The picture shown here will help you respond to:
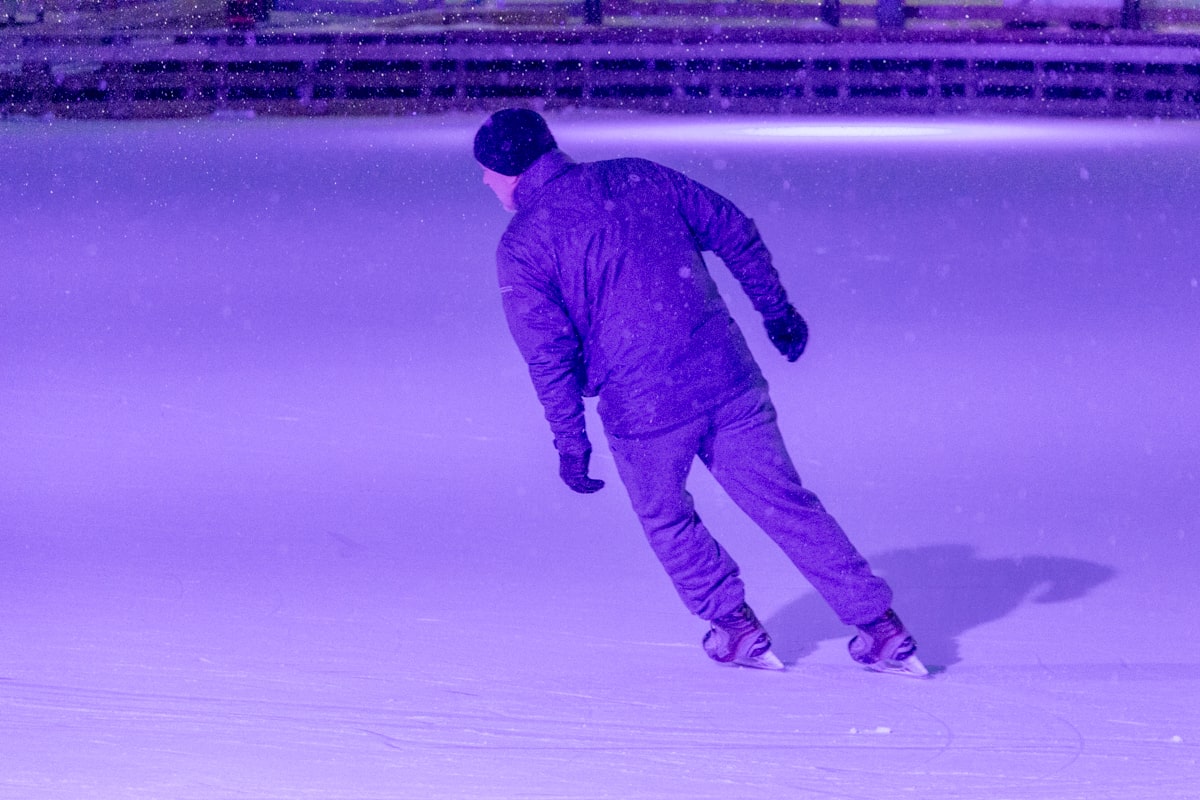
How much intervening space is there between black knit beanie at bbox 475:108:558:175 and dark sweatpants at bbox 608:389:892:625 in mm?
544

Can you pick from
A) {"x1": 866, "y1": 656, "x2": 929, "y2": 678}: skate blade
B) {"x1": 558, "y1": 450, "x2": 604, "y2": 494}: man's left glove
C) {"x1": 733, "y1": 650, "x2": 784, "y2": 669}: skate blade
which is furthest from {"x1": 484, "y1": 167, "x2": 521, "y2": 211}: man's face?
{"x1": 866, "y1": 656, "x2": 929, "y2": 678}: skate blade

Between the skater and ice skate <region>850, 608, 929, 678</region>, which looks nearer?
the skater

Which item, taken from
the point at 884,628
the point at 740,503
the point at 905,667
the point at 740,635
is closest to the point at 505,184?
the point at 740,503

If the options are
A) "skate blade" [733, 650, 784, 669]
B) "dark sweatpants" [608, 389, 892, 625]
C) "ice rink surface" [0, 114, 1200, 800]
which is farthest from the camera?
"skate blade" [733, 650, 784, 669]

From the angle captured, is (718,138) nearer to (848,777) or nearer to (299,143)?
(299,143)

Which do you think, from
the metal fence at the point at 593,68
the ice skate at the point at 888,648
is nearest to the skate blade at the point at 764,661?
the ice skate at the point at 888,648

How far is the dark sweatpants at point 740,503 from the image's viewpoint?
2746 millimetres

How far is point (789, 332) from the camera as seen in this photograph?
289cm

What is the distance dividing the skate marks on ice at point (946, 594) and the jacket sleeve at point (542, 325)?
2.64ft

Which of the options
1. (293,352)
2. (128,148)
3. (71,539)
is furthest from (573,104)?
(71,539)

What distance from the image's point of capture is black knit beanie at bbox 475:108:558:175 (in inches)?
104

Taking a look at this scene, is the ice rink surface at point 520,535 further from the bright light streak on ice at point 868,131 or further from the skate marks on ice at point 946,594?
the bright light streak on ice at point 868,131

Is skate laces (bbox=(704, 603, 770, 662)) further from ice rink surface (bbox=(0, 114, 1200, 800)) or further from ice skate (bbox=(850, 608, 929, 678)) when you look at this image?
ice skate (bbox=(850, 608, 929, 678))

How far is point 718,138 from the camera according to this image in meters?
13.7
